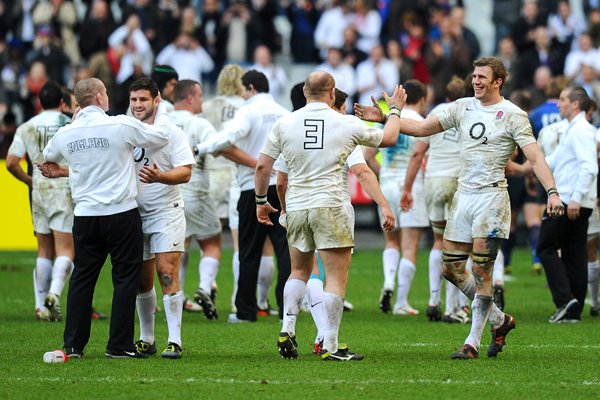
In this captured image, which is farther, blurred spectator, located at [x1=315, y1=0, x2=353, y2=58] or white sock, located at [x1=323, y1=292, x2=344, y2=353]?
blurred spectator, located at [x1=315, y1=0, x2=353, y2=58]

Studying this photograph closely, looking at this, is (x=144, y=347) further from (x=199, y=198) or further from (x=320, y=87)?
A: (x=199, y=198)

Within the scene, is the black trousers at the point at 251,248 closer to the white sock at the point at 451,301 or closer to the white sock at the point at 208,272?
the white sock at the point at 208,272

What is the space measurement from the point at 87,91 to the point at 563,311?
20.0ft

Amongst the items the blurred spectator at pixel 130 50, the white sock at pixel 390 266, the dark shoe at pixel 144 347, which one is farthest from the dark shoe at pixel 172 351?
the blurred spectator at pixel 130 50

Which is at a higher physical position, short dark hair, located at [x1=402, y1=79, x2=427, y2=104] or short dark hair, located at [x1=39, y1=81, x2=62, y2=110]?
short dark hair, located at [x1=402, y1=79, x2=427, y2=104]

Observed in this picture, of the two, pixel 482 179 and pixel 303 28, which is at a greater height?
pixel 303 28

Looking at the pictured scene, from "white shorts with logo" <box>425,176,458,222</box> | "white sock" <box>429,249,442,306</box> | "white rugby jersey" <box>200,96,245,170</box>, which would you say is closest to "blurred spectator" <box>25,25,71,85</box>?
"white rugby jersey" <box>200,96,245,170</box>

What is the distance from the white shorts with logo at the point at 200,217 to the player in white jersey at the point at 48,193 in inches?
52.2

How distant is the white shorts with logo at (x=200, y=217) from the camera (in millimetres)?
14734

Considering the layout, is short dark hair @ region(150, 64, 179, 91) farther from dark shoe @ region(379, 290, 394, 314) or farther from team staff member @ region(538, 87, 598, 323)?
team staff member @ region(538, 87, 598, 323)

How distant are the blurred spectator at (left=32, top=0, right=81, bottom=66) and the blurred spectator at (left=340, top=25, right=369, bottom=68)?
19.4 ft

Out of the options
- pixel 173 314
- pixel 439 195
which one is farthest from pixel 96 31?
pixel 173 314

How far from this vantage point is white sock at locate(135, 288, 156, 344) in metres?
11.2

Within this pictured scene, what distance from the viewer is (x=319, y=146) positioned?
1059 cm
